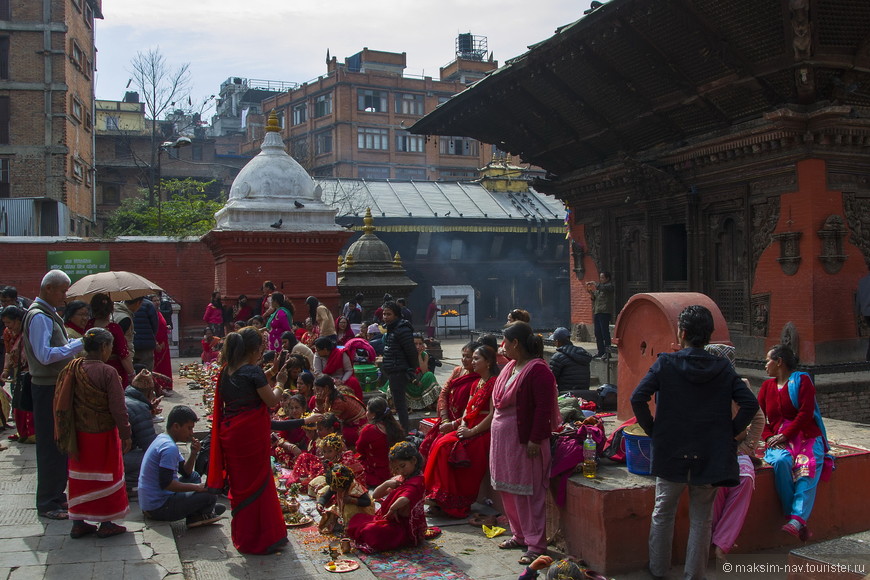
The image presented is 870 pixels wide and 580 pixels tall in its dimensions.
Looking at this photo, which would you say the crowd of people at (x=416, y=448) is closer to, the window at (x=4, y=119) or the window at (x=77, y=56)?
the window at (x=4, y=119)

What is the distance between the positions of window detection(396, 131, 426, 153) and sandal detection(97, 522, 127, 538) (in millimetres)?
50117

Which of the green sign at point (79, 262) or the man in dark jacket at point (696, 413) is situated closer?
the man in dark jacket at point (696, 413)

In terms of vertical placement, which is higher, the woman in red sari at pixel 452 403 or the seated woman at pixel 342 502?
Result: the woman in red sari at pixel 452 403

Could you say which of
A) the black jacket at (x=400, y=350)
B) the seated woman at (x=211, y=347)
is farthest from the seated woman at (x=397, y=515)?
the seated woman at (x=211, y=347)

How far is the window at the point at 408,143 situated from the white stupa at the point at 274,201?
38.7 metres

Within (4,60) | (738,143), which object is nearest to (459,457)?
(738,143)

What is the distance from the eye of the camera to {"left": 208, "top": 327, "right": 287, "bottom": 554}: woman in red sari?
538 cm

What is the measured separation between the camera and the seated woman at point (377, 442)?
7.12 metres

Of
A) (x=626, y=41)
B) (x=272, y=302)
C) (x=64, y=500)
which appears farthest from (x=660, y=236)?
(x=64, y=500)

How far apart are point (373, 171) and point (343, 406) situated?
1848 inches

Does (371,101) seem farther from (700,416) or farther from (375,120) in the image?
(700,416)

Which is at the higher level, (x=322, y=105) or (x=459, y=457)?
(x=322, y=105)

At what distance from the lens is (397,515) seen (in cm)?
573

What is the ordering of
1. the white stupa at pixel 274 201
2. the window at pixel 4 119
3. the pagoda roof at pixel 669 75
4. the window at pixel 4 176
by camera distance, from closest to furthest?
the pagoda roof at pixel 669 75 → the white stupa at pixel 274 201 → the window at pixel 4 176 → the window at pixel 4 119
